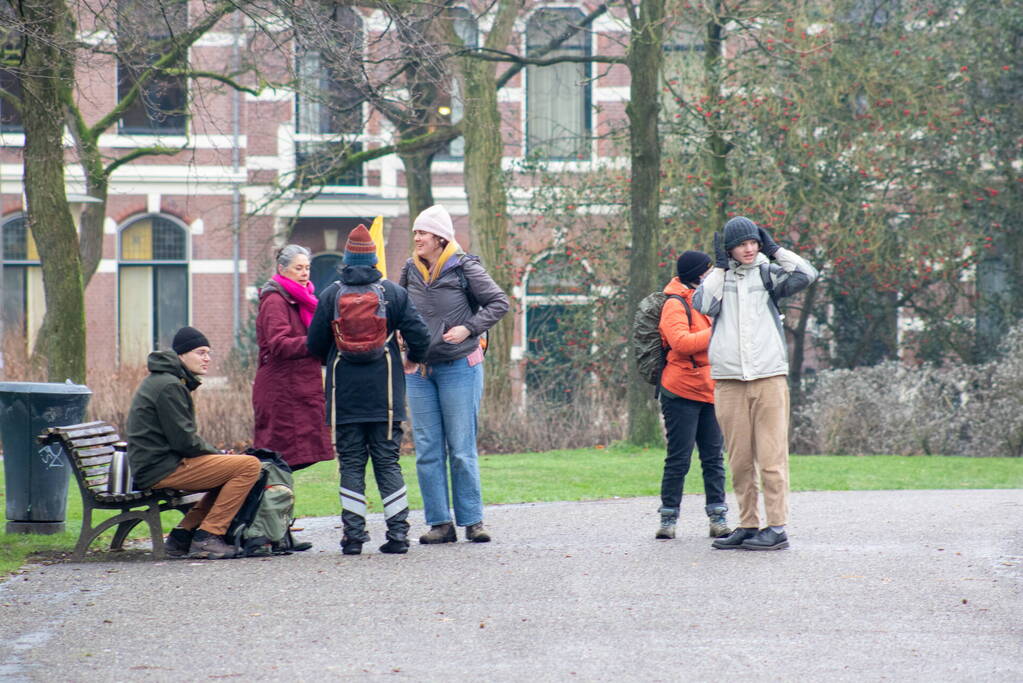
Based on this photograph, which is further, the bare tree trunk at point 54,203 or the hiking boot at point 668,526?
the bare tree trunk at point 54,203

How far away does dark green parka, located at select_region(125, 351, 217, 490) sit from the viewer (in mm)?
8227

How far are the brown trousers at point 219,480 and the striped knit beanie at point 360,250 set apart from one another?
1.26m

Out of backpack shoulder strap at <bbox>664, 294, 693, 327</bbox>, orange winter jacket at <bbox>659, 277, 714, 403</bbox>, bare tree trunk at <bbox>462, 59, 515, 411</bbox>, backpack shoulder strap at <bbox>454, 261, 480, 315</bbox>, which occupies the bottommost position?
orange winter jacket at <bbox>659, 277, 714, 403</bbox>

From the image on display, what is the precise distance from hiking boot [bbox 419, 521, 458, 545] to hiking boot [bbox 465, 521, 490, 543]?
116 millimetres

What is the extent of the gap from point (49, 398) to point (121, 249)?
1929cm

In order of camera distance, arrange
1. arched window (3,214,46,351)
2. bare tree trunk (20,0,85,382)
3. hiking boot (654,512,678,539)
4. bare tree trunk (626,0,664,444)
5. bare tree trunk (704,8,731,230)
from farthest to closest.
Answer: arched window (3,214,46,351)
bare tree trunk (704,8,731,230)
bare tree trunk (626,0,664,444)
bare tree trunk (20,0,85,382)
hiking boot (654,512,678,539)

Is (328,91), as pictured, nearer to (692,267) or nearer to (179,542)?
(692,267)

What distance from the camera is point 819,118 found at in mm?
20078

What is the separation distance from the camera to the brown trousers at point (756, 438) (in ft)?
27.3

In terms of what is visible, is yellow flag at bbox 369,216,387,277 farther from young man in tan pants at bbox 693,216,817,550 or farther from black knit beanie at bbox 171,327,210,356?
young man in tan pants at bbox 693,216,817,550

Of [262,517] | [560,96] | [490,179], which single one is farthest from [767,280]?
[560,96]

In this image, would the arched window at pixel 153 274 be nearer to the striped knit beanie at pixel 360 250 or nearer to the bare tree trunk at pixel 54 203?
the bare tree trunk at pixel 54 203

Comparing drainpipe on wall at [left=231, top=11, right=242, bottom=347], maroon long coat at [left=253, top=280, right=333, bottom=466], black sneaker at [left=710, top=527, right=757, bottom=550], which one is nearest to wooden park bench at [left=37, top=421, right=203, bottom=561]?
maroon long coat at [left=253, top=280, right=333, bottom=466]

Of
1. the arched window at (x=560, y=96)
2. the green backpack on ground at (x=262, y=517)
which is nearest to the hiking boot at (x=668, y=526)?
the green backpack on ground at (x=262, y=517)
